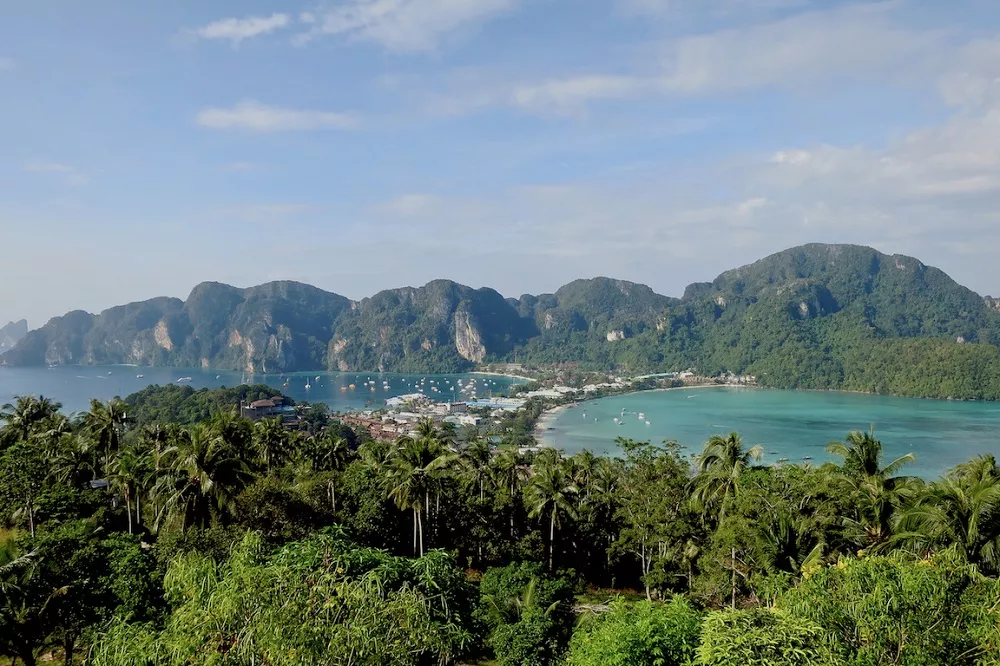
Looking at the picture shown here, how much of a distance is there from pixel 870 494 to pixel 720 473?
13.4 ft

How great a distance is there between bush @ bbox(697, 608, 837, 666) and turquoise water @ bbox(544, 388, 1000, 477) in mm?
62212

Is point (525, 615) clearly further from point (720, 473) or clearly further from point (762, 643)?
point (720, 473)

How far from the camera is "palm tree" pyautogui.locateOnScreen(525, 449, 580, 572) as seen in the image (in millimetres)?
21045

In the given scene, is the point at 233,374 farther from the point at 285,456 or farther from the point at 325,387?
the point at 285,456

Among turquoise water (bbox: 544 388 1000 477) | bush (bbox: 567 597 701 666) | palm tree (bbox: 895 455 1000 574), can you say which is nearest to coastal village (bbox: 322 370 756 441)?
turquoise water (bbox: 544 388 1000 477)

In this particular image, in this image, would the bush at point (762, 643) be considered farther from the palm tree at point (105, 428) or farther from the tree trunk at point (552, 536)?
the palm tree at point (105, 428)

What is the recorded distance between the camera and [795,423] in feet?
295

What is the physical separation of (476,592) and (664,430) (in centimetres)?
7686

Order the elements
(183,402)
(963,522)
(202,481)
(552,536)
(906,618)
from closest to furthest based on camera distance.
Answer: (906,618)
(963,522)
(202,481)
(552,536)
(183,402)

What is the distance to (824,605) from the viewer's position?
8.16 metres

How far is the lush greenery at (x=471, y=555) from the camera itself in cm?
684

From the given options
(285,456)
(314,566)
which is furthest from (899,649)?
(285,456)

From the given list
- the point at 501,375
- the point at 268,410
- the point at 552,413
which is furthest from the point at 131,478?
the point at 501,375

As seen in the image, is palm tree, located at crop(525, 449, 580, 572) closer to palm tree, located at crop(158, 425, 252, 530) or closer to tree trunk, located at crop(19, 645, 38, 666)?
palm tree, located at crop(158, 425, 252, 530)
